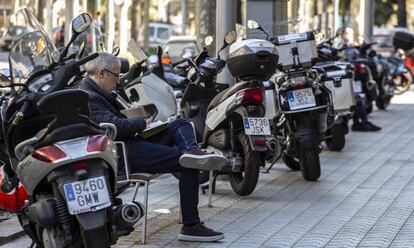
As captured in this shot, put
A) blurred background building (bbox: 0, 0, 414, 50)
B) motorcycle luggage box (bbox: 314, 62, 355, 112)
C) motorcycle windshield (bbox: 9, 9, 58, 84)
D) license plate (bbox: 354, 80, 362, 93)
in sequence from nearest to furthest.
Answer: motorcycle windshield (bbox: 9, 9, 58, 84) → motorcycle luggage box (bbox: 314, 62, 355, 112) → blurred background building (bbox: 0, 0, 414, 50) → license plate (bbox: 354, 80, 362, 93)

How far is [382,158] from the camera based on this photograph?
13414mm

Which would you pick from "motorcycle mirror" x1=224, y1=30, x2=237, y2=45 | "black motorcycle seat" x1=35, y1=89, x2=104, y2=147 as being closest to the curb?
"black motorcycle seat" x1=35, y1=89, x2=104, y2=147

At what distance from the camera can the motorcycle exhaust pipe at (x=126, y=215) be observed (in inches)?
262

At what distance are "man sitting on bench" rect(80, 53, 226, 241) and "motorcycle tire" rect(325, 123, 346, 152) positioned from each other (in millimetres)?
5900

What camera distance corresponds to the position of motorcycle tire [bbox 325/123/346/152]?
13.9 metres

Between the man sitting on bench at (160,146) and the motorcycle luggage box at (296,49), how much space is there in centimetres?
333

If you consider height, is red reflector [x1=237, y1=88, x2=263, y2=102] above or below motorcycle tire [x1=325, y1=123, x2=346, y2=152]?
above

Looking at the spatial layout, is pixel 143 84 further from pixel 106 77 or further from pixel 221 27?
pixel 106 77

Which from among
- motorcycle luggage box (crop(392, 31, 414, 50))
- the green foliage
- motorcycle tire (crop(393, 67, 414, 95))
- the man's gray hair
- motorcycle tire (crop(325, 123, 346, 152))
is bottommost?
the green foliage

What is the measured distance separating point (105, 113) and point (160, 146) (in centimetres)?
51

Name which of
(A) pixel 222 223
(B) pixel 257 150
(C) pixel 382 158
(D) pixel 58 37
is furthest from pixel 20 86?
(D) pixel 58 37

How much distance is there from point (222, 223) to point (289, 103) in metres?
2.58

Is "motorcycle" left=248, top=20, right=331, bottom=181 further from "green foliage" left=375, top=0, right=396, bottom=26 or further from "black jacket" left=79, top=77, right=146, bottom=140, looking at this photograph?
"green foliage" left=375, top=0, right=396, bottom=26

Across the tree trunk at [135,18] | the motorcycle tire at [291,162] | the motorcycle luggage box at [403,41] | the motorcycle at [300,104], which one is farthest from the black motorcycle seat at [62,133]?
the tree trunk at [135,18]
